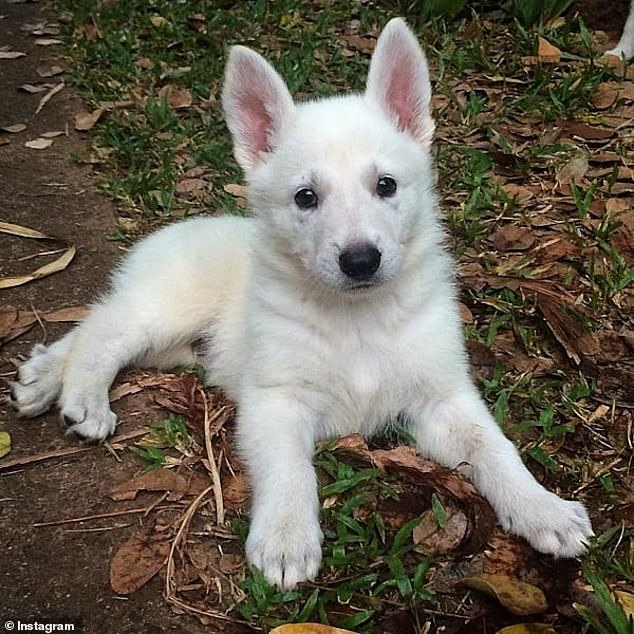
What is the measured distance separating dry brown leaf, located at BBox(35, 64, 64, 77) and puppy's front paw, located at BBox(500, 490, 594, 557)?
17.3 ft

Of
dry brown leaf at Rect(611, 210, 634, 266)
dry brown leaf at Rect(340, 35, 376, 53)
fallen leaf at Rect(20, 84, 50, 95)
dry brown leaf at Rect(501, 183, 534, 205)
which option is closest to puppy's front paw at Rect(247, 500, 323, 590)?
dry brown leaf at Rect(611, 210, 634, 266)

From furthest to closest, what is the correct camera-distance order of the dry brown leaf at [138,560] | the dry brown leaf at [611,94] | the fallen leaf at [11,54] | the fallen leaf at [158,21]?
the fallen leaf at [11,54] → the fallen leaf at [158,21] → the dry brown leaf at [611,94] → the dry brown leaf at [138,560]

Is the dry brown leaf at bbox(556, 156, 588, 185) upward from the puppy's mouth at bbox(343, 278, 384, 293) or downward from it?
downward

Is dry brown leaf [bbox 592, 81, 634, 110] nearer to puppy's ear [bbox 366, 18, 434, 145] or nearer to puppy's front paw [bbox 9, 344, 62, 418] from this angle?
puppy's ear [bbox 366, 18, 434, 145]

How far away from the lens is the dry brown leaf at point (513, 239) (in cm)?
432

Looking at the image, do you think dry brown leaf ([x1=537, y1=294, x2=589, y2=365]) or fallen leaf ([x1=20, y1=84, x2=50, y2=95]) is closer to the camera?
dry brown leaf ([x1=537, y1=294, x2=589, y2=365])

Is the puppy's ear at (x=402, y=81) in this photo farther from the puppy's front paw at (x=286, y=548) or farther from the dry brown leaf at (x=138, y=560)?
the dry brown leaf at (x=138, y=560)

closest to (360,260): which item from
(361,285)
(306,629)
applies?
(361,285)

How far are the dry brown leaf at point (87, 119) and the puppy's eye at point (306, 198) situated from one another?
3.11 m

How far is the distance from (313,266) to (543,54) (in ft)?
11.3

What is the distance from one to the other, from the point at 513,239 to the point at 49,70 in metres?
4.10

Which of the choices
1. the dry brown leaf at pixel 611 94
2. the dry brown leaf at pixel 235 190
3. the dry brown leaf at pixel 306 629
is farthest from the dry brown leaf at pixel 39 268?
the dry brown leaf at pixel 611 94

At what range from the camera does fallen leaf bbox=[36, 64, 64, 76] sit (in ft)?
22.0

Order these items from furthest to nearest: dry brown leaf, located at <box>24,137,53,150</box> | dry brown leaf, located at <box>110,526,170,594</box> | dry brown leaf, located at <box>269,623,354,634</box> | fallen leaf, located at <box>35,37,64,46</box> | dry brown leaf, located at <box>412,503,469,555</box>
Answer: fallen leaf, located at <box>35,37,64,46</box>
dry brown leaf, located at <box>24,137,53,150</box>
dry brown leaf, located at <box>412,503,469,555</box>
dry brown leaf, located at <box>110,526,170,594</box>
dry brown leaf, located at <box>269,623,354,634</box>
